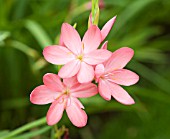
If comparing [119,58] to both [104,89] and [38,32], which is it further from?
[38,32]

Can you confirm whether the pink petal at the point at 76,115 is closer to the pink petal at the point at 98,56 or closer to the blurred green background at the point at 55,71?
the pink petal at the point at 98,56

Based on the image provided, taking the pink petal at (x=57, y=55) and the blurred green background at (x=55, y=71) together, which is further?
the blurred green background at (x=55, y=71)

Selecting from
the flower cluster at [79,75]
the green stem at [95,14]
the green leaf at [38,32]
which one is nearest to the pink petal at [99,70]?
the flower cluster at [79,75]

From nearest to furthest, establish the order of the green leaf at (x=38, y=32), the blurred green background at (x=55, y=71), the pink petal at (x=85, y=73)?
the pink petal at (x=85, y=73) → the green leaf at (x=38, y=32) → the blurred green background at (x=55, y=71)

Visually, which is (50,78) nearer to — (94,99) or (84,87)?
(84,87)

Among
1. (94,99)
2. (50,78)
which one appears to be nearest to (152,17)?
(94,99)

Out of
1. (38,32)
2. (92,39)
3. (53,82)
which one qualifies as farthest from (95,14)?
(38,32)

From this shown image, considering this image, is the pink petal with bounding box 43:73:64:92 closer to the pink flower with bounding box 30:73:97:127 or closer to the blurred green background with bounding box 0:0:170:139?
the pink flower with bounding box 30:73:97:127
